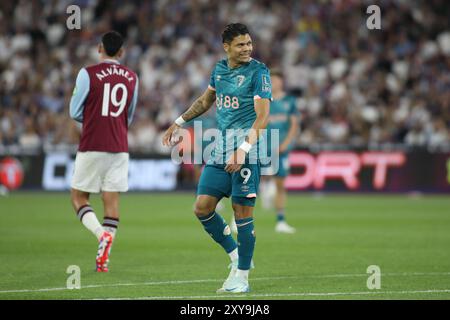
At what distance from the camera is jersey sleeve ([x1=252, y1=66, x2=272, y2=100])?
8875 millimetres

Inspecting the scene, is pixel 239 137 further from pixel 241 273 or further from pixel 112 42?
pixel 112 42

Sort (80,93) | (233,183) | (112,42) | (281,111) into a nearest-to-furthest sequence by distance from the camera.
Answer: (233,183)
(80,93)
(112,42)
(281,111)

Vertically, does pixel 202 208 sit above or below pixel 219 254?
above

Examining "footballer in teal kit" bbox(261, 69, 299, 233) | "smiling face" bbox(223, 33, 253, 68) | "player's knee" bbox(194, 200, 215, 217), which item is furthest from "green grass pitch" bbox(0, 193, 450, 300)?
"smiling face" bbox(223, 33, 253, 68)

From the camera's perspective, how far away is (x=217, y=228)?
31.1ft

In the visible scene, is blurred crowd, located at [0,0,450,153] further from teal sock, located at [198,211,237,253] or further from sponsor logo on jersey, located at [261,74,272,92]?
sponsor logo on jersey, located at [261,74,272,92]

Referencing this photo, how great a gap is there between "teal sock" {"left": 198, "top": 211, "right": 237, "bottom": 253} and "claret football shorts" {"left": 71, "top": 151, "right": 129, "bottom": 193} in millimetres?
1660

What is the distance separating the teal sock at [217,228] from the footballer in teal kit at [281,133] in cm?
607

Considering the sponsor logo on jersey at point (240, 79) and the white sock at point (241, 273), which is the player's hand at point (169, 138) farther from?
the white sock at point (241, 273)

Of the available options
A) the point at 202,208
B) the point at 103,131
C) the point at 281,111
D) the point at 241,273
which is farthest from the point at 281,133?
the point at 241,273

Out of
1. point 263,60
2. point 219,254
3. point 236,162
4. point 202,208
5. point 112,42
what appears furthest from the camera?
point 263,60

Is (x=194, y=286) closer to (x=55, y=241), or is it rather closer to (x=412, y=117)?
(x=55, y=241)

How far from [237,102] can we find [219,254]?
378cm

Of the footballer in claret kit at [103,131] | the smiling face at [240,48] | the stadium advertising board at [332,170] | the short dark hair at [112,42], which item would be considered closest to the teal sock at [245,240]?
the smiling face at [240,48]
